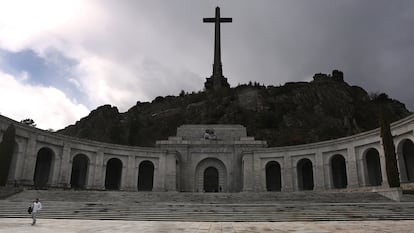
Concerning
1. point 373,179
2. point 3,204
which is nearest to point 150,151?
point 3,204

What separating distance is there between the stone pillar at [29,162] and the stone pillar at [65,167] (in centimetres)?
328

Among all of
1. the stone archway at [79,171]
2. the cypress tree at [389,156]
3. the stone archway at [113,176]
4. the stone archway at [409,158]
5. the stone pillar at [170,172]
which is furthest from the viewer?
the stone archway at [113,176]

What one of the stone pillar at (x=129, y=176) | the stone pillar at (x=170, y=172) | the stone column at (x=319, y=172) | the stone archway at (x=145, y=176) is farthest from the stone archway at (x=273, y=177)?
the stone pillar at (x=129, y=176)

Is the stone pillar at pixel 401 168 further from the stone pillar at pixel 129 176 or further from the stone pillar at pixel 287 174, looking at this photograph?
the stone pillar at pixel 129 176

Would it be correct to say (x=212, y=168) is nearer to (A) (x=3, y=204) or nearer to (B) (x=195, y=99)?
(A) (x=3, y=204)

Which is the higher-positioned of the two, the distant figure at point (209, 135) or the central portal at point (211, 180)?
the distant figure at point (209, 135)

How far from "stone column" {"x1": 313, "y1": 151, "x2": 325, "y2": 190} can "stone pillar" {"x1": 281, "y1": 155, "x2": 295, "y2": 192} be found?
2.79 m

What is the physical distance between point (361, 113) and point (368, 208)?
6855cm

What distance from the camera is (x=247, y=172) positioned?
42188 millimetres

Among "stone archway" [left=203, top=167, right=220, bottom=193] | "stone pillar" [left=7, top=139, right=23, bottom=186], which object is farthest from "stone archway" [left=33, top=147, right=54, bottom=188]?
"stone archway" [left=203, top=167, right=220, bottom=193]

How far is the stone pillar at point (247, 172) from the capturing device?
4172 centimetres

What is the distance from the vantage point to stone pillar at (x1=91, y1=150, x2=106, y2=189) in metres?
39.0

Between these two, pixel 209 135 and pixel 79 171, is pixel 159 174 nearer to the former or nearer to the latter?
pixel 209 135

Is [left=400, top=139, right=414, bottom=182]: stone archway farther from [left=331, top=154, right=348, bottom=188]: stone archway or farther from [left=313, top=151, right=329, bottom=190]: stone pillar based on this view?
[left=313, top=151, right=329, bottom=190]: stone pillar
